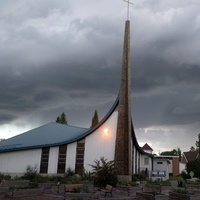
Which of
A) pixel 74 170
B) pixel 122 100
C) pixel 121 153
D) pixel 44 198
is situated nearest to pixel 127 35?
pixel 122 100

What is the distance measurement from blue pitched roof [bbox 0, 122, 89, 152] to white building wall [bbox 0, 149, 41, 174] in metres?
0.81

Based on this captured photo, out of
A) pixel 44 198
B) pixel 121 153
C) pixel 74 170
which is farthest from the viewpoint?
pixel 74 170

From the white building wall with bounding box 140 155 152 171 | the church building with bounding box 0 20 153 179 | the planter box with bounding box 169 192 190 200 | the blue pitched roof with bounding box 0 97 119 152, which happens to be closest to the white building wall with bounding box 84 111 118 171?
the church building with bounding box 0 20 153 179

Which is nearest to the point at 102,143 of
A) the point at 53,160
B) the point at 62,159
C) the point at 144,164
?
the point at 62,159

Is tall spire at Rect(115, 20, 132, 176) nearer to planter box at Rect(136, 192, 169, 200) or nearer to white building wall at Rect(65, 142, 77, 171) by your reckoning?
white building wall at Rect(65, 142, 77, 171)

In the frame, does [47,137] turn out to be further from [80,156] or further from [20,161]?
[80,156]

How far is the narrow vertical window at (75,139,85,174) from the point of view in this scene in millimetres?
Answer: 32531

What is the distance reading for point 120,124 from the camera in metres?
30.8

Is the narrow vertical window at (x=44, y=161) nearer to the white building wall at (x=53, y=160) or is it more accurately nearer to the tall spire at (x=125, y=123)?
the white building wall at (x=53, y=160)

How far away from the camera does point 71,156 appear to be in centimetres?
3306

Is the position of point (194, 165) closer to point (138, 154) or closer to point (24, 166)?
point (138, 154)

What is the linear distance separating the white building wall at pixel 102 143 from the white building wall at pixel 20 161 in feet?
19.7

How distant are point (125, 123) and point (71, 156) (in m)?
7.79

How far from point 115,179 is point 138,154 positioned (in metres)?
22.1
